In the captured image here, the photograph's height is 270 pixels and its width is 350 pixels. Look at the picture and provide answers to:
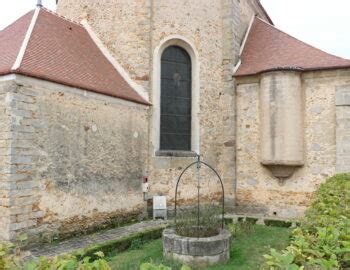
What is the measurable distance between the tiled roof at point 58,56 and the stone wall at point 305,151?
11.6 feet

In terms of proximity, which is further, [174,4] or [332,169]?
[174,4]

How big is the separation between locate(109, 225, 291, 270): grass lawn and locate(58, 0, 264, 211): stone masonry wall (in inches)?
107

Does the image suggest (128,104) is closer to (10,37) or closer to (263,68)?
(10,37)

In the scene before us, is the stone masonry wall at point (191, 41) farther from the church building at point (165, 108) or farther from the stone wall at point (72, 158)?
the stone wall at point (72, 158)

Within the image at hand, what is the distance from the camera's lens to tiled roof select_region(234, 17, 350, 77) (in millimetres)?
10264

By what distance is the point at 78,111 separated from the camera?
26.2 ft

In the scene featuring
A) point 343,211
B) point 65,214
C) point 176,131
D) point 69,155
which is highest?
point 176,131

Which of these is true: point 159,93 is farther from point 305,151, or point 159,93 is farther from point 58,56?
point 305,151

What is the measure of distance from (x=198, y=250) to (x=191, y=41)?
7090mm

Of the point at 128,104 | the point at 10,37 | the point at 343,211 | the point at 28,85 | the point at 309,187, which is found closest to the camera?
the point at 343,211

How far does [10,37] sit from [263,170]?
8.09m

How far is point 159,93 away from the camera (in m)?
10.7

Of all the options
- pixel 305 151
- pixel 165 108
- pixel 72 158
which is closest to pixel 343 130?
pixel 305 151

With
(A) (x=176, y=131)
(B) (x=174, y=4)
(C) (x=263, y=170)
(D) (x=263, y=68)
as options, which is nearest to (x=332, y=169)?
(C) (x=263, y=170)
